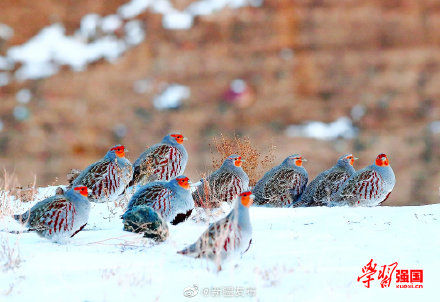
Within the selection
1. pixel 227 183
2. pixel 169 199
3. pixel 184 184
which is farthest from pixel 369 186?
pixel 169 199

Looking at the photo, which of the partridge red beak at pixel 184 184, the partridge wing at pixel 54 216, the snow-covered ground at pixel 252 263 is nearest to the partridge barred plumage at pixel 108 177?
the snow-covered ground at pixel 252 263

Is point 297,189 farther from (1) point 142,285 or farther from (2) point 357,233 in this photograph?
(1) point 142,285

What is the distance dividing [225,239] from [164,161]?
338cm

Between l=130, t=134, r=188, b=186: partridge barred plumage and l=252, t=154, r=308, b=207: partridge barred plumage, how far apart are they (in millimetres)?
1109

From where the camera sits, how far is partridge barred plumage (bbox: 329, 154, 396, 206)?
6.82 meters

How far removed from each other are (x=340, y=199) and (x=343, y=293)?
3553mm

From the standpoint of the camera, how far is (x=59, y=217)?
192 inches

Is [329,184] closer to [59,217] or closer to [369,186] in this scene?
[369,186]

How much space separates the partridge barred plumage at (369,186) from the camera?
6820 mm

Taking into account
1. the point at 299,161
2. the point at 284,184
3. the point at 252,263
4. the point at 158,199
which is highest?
the point at 299,161

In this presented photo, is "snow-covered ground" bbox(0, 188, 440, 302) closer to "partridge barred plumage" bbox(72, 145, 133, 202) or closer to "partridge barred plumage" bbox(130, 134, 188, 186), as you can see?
"partridge barred plumage" bbox(72, 145, 133, 202)

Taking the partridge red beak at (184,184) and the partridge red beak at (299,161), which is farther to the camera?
the partridge red beak at (299,161)

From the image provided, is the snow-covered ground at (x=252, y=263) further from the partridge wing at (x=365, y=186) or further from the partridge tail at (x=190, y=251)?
the partridge wing at (x=365, y=186)

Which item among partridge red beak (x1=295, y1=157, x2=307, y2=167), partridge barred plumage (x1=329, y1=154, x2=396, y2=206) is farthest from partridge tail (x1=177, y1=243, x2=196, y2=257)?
partridge red beak (x1=295, y1=157, x2=307, y2=167)
